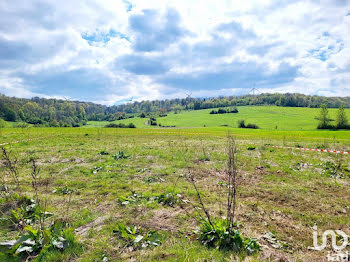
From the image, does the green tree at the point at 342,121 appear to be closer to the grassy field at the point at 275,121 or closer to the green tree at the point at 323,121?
the green tree at the point at 323,121

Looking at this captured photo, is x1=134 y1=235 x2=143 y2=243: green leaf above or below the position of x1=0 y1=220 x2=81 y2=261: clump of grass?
below

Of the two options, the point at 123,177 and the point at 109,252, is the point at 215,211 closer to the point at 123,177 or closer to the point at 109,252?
the point at 109,252

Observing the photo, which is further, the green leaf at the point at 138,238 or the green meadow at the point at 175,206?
the green leaf at the point at 138,238

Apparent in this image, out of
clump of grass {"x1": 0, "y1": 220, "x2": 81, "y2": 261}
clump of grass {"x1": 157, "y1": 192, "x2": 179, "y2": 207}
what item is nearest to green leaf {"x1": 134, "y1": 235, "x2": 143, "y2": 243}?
clump of grass {"x1": 0, "y1": 220, "x2": 81, "y2": 261}

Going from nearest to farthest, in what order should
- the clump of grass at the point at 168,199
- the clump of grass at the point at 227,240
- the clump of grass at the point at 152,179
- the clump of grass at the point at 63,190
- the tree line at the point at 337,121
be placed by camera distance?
the clump of grass at the point at 227,240 → the clump of grass at the point at 168,199 → the clump of grass at the point at 63,190 → the clump of grass at the point at 152,179 → the tree line at the point at 337,121

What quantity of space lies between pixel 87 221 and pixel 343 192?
36.7 feet

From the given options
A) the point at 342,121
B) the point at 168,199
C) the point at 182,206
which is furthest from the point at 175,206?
the point at 342,121

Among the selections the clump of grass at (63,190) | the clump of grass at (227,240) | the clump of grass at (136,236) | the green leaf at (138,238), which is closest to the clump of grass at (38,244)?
the clump of grass at (136,236)

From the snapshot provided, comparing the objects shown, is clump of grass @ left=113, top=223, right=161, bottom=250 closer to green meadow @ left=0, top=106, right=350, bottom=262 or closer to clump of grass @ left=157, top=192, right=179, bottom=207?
green meadow @ left=0, top=106, right=350, bottom=262

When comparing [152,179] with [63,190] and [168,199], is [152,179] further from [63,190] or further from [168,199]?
[63,190]

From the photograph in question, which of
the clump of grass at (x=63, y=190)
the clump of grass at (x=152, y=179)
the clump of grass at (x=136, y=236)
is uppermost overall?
the clump of grass at (x=136, y=236)

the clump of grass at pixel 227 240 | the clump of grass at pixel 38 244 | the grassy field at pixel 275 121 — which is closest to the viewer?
the clump of grass at pixel 38 244

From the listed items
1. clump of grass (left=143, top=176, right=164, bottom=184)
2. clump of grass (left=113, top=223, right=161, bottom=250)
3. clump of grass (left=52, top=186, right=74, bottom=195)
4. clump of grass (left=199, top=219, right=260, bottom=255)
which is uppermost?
clump of grass (left=199, top=219, right=260, bottom=255)

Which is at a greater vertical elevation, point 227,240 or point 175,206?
point 227,240
